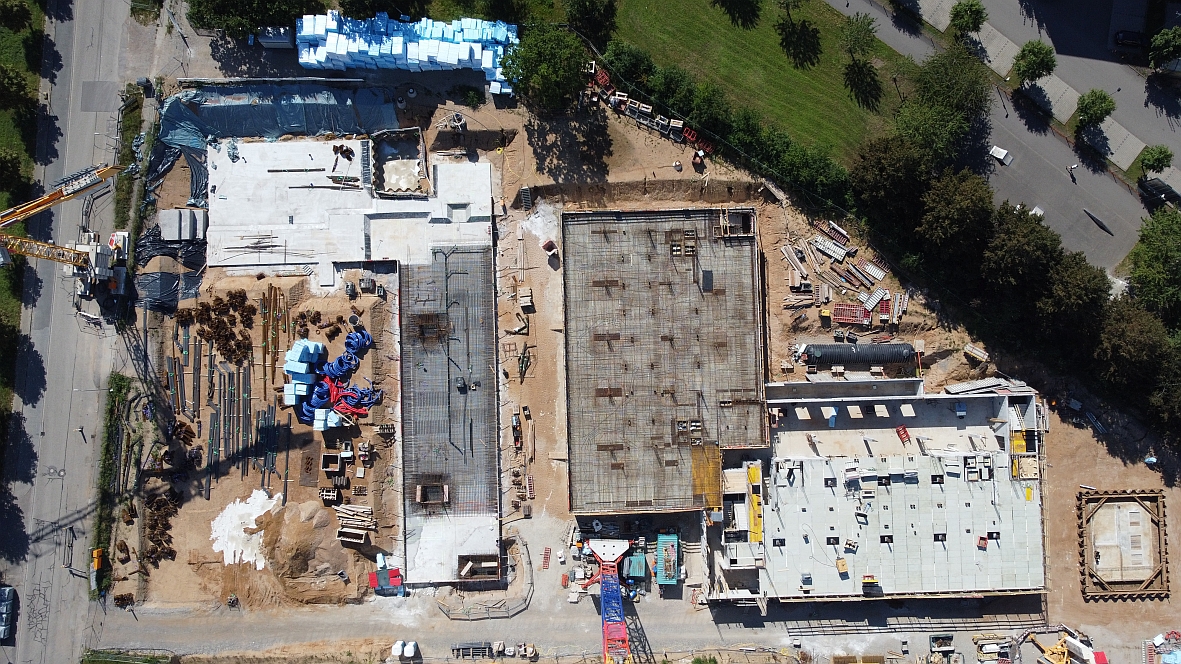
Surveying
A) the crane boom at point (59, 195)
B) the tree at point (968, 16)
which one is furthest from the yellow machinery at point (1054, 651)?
the crane boom at point (59, 195)

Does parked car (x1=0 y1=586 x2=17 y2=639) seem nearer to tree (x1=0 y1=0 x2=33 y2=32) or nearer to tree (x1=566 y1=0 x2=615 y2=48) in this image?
tree (x1=0 y1=0 x2=33 y2=32)

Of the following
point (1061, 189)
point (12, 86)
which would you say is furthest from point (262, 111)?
point (1061, 189)

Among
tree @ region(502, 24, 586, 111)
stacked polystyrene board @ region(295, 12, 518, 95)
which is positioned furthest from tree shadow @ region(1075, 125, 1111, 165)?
stacked polystyrene board @ region(295, 12, 518, 95)

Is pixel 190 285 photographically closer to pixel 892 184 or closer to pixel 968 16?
pixel 892 184

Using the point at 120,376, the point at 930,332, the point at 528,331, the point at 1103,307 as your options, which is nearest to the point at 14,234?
the point at 120,376

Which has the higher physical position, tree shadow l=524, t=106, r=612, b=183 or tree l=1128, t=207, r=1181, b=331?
tree shadow l=524, t=106, r=612, b=183

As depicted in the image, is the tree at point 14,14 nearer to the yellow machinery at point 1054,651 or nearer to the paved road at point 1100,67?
the paved road at point 1100,67
